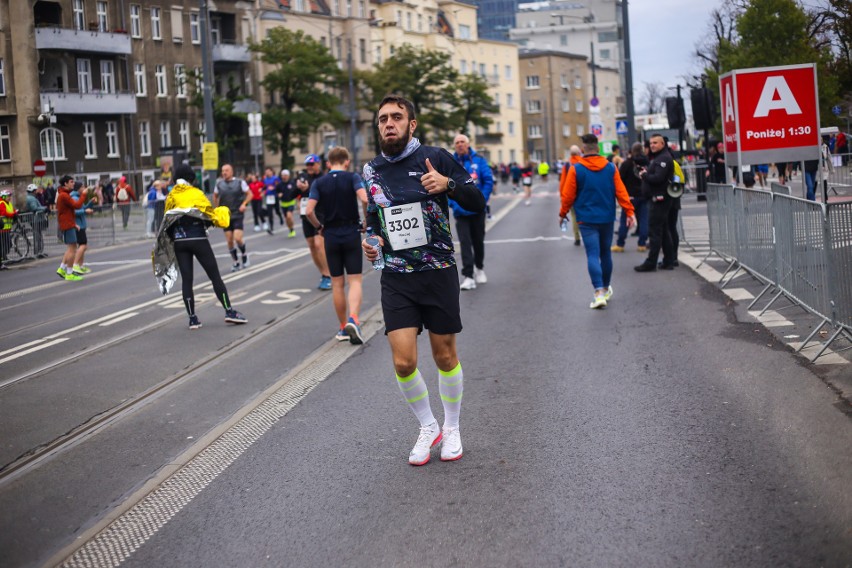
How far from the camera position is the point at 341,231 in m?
11.1

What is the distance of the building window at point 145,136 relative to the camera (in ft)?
204

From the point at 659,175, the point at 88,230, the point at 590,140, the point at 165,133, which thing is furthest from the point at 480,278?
the point at 165,133

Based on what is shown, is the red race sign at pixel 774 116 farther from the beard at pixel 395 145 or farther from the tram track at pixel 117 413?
the beard at pixel 395 145

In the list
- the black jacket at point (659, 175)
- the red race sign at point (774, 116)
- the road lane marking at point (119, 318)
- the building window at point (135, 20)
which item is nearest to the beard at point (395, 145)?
the road lane marking at point (119, 318)

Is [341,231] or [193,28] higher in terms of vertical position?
[193,28]

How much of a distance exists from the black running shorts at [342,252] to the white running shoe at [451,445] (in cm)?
475

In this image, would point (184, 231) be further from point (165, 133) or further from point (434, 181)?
point (165, 133)

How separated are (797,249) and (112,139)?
54098 mm

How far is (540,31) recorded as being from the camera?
14462cm

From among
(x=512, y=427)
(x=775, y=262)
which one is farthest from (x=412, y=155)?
(x=775, y=262)

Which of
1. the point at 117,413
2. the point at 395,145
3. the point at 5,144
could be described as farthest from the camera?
the point at 5,144

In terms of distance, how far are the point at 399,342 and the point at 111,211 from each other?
26960 millimetres

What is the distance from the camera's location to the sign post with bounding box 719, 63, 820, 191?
14.0 m

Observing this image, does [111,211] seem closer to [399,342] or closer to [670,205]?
[670,205]
